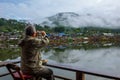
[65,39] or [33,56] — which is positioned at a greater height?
[33,56]

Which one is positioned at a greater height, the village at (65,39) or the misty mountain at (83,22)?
the misty mountain at (83,22)

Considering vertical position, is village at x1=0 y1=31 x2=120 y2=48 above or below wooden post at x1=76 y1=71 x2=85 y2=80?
below

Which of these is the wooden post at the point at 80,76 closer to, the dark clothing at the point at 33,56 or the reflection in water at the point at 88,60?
the dark clothing at the point at 33,56

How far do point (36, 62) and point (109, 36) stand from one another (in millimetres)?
82444

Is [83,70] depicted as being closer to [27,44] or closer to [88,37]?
[27,44]

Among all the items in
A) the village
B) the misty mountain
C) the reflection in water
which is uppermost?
the misty mountain

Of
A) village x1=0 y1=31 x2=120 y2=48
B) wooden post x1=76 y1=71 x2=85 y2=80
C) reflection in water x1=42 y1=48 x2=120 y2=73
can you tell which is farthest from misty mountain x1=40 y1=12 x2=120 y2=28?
wooden post x1=76 y1=71 x2=85 y2=80

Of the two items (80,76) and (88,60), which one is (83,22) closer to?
(88,60)

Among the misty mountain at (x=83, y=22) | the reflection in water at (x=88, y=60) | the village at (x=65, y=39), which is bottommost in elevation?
the reflection in water at (x=88, y=60)

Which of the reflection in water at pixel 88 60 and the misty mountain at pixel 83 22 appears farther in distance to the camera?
the misty mountain at pixel 83 22

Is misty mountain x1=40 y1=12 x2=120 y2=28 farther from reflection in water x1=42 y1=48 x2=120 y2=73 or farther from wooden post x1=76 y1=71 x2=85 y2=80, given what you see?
wooden post x1=76 y1=71 x2=85 y2=80

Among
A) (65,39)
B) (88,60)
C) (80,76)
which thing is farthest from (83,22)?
(80,76)

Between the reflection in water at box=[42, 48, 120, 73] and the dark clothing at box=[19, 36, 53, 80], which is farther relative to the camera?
the reflection in water at box=[42, 48, 120, 73]

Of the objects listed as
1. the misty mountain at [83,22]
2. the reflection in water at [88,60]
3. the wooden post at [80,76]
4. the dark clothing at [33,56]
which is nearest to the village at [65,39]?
the reflection in water at [88,60]
